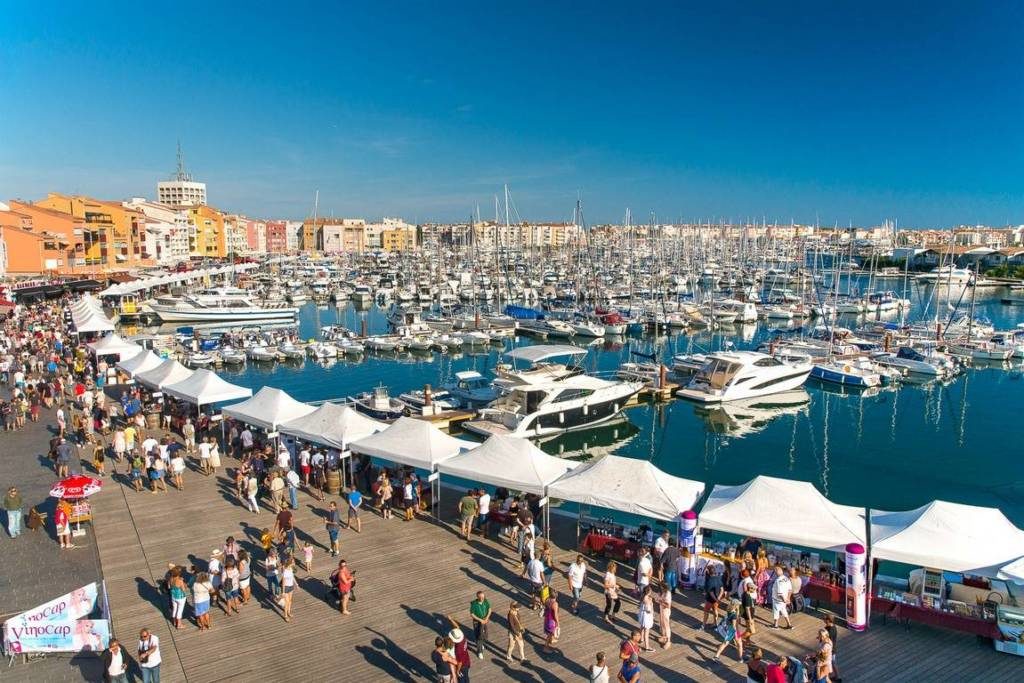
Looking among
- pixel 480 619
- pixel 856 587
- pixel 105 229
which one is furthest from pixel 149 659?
pixel 105 229

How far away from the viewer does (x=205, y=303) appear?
7331 centimetres

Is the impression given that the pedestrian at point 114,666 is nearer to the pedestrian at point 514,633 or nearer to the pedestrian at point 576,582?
the pedestrian at point 514,633

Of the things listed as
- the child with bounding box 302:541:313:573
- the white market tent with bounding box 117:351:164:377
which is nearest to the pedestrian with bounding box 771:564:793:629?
the child with bounding box 302:541:313:573

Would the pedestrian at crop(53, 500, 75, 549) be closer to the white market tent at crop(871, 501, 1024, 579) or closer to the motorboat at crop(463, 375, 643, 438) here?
the white market tent at crop(871, 501, 1024, 579)

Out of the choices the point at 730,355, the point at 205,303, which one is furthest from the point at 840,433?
the point at 205,303

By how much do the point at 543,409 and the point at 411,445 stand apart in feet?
42.0

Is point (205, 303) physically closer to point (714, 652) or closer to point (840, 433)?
point (840, 433)

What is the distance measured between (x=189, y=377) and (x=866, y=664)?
2273 cm

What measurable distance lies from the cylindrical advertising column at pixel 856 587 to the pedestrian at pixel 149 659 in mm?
10580

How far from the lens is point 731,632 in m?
11.4

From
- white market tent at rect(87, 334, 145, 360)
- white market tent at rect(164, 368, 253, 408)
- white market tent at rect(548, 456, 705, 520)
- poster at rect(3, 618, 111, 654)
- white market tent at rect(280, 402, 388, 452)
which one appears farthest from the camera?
white market tent at rect(87, 334, 145, 360)

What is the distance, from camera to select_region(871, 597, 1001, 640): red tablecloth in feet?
38.5

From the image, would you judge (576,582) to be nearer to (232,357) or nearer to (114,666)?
(114,666)

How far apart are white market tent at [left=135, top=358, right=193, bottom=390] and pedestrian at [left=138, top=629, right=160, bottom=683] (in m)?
17.5
